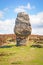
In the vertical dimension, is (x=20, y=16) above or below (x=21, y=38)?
above

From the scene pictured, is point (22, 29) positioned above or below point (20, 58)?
above

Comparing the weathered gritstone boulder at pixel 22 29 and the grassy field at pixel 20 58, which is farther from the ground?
the weathered gritstone boulder at pixel 22 29

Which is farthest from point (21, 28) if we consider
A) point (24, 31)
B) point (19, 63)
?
point (19, 63)

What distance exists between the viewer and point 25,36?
36.9 meters

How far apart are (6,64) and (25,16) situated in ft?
67.9

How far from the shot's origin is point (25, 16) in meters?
37.7

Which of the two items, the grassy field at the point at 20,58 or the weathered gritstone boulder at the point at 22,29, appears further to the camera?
the weathered gritstone boulder at the point at 22,29

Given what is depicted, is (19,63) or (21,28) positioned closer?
(19,63)

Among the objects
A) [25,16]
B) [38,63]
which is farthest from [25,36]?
[38,63]

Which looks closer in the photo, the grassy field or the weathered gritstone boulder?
the grassy field

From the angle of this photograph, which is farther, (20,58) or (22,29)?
(22,29)

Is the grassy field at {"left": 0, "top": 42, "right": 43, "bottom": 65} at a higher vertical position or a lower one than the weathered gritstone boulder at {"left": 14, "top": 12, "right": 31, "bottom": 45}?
lower

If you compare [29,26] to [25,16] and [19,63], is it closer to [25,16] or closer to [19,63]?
[25,16]

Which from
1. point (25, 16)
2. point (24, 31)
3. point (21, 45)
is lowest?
point (21, 45)
